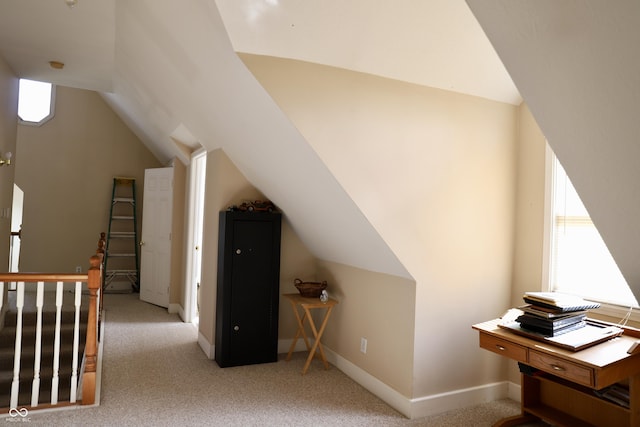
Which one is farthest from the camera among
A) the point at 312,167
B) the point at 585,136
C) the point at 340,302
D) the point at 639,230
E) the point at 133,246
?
the point at 133,246

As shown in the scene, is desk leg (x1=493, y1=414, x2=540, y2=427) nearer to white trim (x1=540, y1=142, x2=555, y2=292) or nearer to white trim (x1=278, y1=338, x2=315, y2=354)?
white trim (x1=540, y1=142, x2=555, y2=292)

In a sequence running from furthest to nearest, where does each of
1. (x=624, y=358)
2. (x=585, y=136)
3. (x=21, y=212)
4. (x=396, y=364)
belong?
(x=21, y=212)
(x=396, y=364)
(x=624, y=358)
(x=585, y=136)

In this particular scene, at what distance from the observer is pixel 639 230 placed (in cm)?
135

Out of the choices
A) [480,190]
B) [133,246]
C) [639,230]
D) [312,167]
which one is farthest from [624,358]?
[133,246]

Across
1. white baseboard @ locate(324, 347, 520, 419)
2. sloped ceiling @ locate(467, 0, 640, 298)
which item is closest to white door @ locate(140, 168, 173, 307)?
white baseboard @ locate(324, 347, 520, 419)

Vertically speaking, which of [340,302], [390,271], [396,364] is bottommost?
[396,364]

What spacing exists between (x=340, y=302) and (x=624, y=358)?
7.15ft

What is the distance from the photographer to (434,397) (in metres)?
2.92

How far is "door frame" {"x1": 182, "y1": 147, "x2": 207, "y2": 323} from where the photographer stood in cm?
527

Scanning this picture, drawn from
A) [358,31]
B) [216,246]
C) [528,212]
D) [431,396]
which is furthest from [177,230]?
[528,212]

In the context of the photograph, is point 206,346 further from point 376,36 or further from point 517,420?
point 376,36

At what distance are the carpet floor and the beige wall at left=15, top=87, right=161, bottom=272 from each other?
3.40m

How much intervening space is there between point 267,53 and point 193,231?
3364 mm

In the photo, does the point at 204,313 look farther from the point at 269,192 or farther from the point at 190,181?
the point at 190,181
